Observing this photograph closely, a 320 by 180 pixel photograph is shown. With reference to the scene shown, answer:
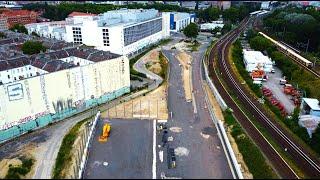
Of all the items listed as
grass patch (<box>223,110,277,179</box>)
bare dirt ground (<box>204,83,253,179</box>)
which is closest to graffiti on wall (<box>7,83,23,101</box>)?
bare dirt ground (<box>204,83,253,179</box>)

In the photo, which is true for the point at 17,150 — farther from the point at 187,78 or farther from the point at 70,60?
the point at 187,78

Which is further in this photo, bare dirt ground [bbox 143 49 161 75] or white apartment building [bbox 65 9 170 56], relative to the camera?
white apartment building [bbox 65 9 170 56]

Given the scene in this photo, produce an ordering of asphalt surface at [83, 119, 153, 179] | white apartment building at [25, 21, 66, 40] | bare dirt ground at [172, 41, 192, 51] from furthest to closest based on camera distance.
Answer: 1. white apartment building at [25, 21, 66, 40]
2. bare dirt ground at [172, 41, 192, 51]
3. asphalt surface at [83, 119, 153, 179]

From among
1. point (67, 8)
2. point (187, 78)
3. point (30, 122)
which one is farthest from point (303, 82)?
point (67, 8)

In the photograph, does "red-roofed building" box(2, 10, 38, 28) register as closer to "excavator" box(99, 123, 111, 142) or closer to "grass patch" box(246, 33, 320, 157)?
"grass patch" box(246, 33, 320, 157)

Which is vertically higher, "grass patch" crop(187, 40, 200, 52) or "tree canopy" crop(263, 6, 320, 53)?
"tree canopy" crop(263, 6, 320, 53)

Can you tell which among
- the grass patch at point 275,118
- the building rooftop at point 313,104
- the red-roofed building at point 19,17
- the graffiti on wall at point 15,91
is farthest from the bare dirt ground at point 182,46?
the red-roofed building at point 19,17

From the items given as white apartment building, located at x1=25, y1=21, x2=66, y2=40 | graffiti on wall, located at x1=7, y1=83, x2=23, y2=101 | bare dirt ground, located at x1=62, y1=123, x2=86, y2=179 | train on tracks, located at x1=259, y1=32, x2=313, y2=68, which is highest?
white apartment building, located at x1=25, y1=21, x2=66, y2=40
